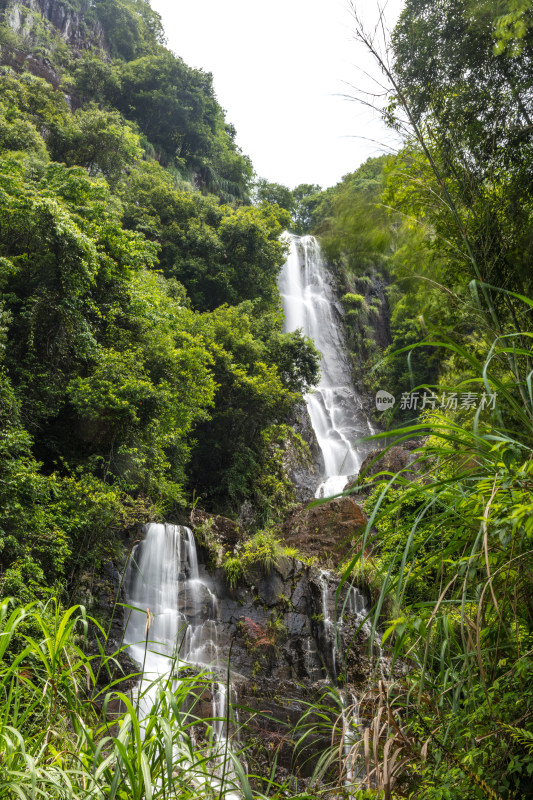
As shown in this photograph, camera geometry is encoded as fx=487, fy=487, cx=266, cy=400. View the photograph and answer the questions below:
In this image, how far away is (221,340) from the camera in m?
11.7

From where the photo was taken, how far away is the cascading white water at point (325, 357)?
49.6ft

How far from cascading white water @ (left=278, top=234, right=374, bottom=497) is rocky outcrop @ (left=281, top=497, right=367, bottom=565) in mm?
4196

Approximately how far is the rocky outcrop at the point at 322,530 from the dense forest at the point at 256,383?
14.4 inches

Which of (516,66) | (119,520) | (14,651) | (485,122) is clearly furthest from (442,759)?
(119,520)

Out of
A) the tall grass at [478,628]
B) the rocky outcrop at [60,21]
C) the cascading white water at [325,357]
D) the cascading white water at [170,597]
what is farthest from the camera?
the rocky outcrop at [60,21]

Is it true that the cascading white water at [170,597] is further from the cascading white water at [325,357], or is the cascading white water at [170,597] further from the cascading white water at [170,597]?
the cascading white water at [325,357]

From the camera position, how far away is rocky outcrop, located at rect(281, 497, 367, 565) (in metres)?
7.96

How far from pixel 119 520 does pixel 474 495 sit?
22.0 ft

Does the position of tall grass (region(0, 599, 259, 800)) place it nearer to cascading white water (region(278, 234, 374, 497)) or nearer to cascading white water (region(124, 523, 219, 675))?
cascading white water (region(124, 523, 219, 675))

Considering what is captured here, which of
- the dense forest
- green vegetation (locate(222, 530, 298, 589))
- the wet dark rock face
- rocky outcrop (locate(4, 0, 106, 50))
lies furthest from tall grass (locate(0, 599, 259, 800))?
rocky outcrop (locate(4, 0, 106, 50))

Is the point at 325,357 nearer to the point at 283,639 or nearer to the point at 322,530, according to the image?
the point at 322,530

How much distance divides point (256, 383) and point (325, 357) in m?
7.89

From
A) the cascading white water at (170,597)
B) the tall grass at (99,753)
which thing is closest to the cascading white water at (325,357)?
the cascading white water at (170,597)

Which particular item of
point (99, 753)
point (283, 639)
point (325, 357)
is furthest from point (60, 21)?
point (99, 753)
